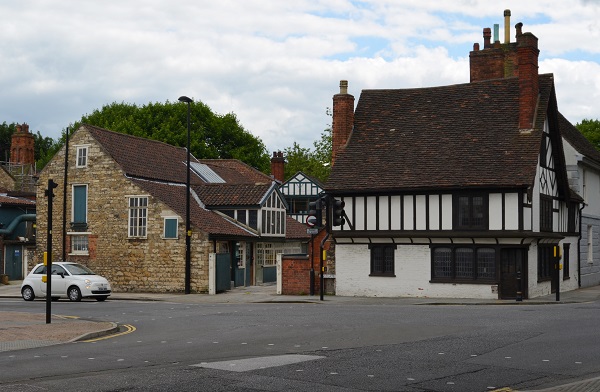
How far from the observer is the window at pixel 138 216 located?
40656 millimetres

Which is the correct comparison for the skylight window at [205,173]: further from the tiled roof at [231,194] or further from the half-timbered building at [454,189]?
the half-timbered building at [454,189]

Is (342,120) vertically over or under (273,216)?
over

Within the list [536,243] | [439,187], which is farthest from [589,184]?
[439,187]

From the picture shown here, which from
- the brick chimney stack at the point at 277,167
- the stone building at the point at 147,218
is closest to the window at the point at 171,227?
the stone building at the point at 147,218

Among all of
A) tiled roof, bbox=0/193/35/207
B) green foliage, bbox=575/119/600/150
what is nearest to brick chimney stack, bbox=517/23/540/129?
tiled roof, bbox=0/193/35/207

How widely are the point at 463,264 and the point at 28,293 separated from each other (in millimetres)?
18574

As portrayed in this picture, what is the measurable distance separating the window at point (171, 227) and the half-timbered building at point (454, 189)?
821cm

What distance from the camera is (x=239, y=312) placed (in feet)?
87.9

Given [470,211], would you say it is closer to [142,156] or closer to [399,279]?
[399,279]

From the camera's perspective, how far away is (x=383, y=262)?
36.1 m

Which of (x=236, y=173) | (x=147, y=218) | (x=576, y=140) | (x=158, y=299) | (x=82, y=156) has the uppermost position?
(x=576, y=140)

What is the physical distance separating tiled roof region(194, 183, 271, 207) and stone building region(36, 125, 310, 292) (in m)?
0.05

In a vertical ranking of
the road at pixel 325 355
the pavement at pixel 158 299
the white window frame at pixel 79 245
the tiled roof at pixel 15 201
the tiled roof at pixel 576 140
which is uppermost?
the tiled roof at pixel 576 140

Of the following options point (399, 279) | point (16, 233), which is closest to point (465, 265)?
point (399, 279)
